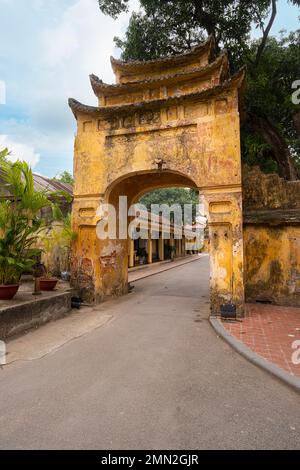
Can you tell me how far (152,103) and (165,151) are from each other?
4.65 feet

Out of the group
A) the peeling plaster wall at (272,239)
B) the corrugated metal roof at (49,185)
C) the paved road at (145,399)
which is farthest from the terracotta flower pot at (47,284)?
the corrugated metal roof at (49,185)

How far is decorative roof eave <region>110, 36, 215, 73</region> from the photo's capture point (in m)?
8.49

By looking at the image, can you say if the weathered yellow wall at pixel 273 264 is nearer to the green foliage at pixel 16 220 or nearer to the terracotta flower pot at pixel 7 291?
the green foliage at pixel 16 220

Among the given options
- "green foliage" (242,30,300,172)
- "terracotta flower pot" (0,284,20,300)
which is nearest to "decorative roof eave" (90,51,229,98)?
"green foliage" (242,30,300,172)

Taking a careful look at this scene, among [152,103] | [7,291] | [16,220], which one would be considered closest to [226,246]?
[152,103]

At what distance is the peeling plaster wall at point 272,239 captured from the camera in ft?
25.0

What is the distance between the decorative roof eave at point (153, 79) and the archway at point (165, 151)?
26 millimetres

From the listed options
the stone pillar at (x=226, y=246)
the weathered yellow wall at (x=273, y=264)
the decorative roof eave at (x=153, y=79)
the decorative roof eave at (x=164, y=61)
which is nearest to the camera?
the stone pillar at (x=226, y=246)

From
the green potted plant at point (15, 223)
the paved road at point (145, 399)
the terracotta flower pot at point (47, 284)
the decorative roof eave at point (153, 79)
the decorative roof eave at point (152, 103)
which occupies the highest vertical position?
the decorative roof eave at point (153, 79)

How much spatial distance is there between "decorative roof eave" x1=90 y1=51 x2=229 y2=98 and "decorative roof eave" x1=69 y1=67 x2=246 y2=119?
1.02m

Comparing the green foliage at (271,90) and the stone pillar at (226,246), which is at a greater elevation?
the green foliage at (271,90)

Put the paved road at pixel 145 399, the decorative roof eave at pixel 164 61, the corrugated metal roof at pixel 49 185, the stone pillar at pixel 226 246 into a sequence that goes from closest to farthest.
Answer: the paved road at pixel 145 399, the stone pillar at pixel 226 246, the decorative roof eave at pixel 164 61, the corrugated metal roof at pixel 49 185

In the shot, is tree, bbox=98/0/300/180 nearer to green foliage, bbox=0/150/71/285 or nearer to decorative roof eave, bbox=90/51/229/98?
decorative roof eave, bbox=90/51/229/98
